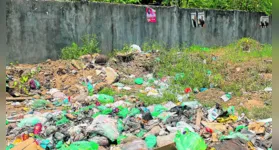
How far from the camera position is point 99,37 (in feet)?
27.9

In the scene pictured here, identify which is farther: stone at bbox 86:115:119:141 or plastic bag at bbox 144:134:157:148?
stone at bbox 86:115:119:141

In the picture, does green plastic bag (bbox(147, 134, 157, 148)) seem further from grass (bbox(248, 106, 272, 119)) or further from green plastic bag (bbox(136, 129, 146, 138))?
grass (bbox(248, 106, 272, 119))

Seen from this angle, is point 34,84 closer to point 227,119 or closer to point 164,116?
point 164,116

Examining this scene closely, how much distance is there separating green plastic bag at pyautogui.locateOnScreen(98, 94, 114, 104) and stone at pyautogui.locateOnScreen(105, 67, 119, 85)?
95 centimetres

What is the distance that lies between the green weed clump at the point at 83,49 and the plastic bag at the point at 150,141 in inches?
183

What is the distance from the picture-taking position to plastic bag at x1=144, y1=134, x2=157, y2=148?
3.47m

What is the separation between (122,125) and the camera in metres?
3.96

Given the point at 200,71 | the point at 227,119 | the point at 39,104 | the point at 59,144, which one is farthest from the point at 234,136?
the point at 200,71

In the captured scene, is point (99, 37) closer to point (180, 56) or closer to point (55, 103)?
point (180, 56)

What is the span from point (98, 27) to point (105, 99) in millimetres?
3420

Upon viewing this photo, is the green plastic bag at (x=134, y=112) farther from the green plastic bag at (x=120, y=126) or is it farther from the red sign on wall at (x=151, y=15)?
the red sign on wall at (x=151, y=15)

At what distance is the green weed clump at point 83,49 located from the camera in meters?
7.77

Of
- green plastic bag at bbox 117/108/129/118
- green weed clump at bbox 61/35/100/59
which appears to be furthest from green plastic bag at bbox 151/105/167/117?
green weed clump at bbox 61/35/100/59

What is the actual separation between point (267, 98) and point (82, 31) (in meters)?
4.77
